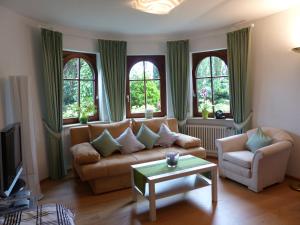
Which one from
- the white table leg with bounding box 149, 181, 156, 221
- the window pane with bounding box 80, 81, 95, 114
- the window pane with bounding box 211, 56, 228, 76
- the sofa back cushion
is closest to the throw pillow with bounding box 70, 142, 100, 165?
the sofa back cushion

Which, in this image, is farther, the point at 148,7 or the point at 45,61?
the point at 45,61

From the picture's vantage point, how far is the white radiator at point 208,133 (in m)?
4.51

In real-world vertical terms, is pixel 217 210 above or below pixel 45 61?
below

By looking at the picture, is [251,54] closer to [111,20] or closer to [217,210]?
[111,20]

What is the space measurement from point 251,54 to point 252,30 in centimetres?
39

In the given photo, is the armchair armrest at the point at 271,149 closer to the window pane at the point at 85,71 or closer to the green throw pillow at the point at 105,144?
the green throw pillow at the point at 105,144

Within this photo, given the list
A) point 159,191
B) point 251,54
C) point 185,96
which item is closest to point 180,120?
point 185,96

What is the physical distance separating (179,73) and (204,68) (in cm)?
54

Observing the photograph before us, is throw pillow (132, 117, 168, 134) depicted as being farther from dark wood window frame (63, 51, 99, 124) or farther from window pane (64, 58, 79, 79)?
window pane (64, 58, 79, 79)

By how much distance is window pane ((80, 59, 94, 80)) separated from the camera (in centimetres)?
449

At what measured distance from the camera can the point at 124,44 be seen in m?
4.56

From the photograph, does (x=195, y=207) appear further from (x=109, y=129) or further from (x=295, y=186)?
(x=109, y=129)

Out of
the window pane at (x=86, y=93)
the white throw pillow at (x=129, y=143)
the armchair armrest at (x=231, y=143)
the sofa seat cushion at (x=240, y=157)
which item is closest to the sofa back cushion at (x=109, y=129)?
the white throw pillow at (x=129, y=143)

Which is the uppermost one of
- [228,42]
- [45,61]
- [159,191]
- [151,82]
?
[228,42]
